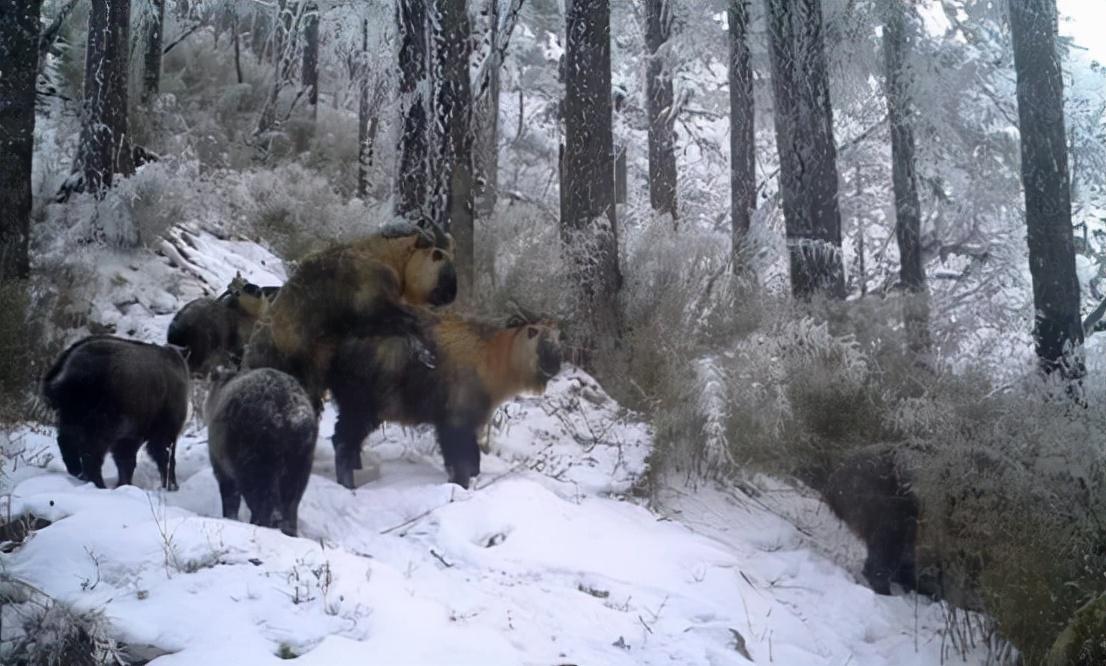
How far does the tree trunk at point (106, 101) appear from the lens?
423 inches

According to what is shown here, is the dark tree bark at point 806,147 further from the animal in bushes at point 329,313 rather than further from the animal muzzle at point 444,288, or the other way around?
the animal in bushes at point 329,313

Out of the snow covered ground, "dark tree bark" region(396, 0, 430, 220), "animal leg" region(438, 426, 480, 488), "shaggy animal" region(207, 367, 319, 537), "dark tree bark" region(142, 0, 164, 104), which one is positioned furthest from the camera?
"dark tree bark" region(142, 0, 164, 104)

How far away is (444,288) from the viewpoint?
6938mm

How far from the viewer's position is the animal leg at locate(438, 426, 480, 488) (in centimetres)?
667

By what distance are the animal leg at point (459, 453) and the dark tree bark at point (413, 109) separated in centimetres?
223

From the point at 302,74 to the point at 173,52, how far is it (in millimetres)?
2684

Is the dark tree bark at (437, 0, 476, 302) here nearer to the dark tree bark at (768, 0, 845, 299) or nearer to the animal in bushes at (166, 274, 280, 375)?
the animal in bushes at (166, 274, 280, 375)

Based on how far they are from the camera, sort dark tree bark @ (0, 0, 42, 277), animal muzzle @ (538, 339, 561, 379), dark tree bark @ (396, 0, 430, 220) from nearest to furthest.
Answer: animal muzzle @ (538, 339, 561, 379) → dark tree bark @ (0, 0, 42, 277) → dark tree bark @ (396, 0, 430, 220)

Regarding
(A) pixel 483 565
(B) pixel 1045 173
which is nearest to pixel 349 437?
(A) pixel 483 565

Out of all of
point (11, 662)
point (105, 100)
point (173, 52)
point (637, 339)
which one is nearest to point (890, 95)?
point (637, 339)

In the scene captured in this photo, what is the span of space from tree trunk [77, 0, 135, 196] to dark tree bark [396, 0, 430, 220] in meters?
3.93

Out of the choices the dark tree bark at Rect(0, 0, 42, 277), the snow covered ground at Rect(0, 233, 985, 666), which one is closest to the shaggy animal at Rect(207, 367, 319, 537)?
the snow covered ground at Rect(0, 233, 985, 666)

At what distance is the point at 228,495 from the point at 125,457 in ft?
3.39

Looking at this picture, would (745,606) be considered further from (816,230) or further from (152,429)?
(816,230)
